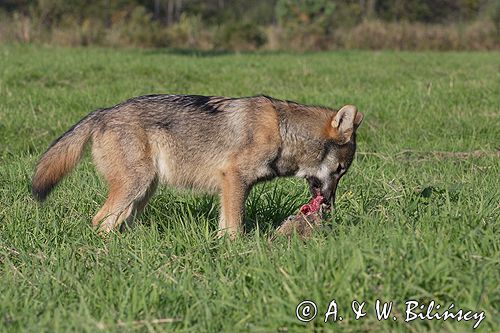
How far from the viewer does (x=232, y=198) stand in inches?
208

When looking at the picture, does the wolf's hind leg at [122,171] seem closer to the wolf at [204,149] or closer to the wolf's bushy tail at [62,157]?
the wolf at [204,149]

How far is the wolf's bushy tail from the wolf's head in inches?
68.3

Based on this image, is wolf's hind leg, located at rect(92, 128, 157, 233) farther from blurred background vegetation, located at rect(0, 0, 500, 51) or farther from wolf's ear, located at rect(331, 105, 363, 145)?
blurred background vegetation, located at rect(0, 0, 500, 51)

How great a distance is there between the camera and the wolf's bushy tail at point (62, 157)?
17.4ft

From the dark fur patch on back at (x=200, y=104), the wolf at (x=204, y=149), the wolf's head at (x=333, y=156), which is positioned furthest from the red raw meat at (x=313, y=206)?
the dark fur patch on back at (x=200, y=104)

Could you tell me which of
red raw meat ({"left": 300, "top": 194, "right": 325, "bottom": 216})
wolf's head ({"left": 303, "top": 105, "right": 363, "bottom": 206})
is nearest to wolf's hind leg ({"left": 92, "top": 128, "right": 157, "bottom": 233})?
red raw meat ({"left": 300, "top": 194, "right": 325, "bottom": 216})

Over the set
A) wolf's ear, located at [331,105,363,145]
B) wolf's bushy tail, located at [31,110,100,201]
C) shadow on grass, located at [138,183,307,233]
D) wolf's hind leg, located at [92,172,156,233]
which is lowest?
shadow on grass, located at [138,183,307,233]

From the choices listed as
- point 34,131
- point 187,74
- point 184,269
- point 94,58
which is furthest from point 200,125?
point 94,58

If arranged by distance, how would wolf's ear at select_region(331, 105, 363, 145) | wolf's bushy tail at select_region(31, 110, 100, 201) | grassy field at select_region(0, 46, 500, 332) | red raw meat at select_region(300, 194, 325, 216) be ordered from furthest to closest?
wolf's ear at select_region(331, 105, 363, 145) → wolf's bushy tail at select_region(31, 110, 100, 201) → red raw meat at select_region(300, 194, 325, 216) → grassy field at select_region(0, 46, 500, 332)

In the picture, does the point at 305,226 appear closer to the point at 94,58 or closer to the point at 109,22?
the point at 94,58

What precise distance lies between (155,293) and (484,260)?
166 centimetres

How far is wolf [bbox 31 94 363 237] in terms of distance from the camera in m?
5.26

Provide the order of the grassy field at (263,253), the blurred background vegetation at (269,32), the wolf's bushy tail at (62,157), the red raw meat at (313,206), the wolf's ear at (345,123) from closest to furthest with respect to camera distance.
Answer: the grassy field at (263,253) < the red raw meat at (313,206) < the wolf's bushy tail at (62,157) < the wolf's ear at (345,123) < the blurred background vegetation at (269,32)

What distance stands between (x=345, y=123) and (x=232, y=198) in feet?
3.47
